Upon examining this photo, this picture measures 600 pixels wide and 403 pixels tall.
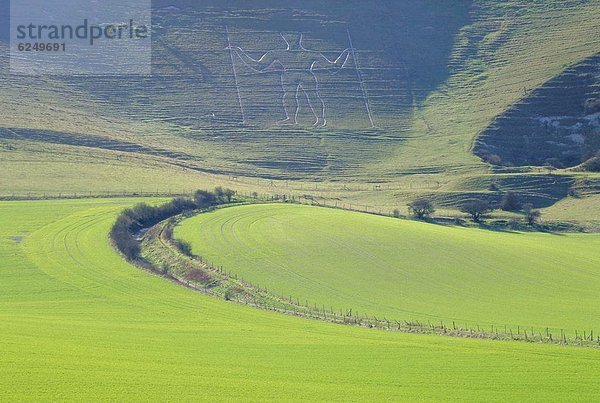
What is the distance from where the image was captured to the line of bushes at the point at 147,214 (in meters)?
56.0

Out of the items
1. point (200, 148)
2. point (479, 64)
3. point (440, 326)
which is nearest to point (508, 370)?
point (440, 326)

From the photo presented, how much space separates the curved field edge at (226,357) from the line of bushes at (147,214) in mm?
12398

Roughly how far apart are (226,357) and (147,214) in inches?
1538

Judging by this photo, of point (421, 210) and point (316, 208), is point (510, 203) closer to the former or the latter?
point (421, 210)

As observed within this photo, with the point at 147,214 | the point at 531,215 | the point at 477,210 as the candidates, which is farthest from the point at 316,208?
the point at 531,215

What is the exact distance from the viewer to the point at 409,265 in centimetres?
5253

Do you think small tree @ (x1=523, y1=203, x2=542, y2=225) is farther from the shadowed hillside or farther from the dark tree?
the shadowed hillside

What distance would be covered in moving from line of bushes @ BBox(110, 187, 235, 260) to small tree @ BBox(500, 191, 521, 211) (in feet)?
75.6

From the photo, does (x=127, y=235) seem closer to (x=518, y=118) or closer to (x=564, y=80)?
(x=518, y=118)

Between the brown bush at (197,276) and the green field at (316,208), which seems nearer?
the green field at (316,208)

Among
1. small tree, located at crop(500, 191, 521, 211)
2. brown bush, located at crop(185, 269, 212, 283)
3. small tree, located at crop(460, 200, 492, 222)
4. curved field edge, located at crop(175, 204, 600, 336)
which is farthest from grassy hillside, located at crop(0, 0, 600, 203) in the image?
brown bush, located at crop(185, 269, 212, 283)

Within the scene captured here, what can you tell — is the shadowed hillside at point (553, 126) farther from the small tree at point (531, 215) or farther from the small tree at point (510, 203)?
the small tree at point (531, 215)

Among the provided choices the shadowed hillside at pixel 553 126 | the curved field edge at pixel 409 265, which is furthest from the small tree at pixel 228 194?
the shadowed hillside at pixel 553 126

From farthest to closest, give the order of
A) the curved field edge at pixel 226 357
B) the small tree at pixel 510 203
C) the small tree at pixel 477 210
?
the small tree at pixel 510 203, the small tree at pixel 477 210, the curved field edge at pixel 226 357
